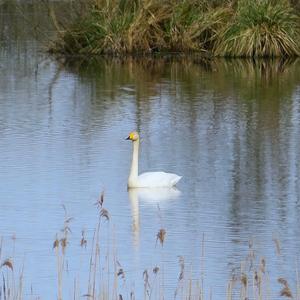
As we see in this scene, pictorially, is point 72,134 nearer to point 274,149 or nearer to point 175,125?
point 175,125

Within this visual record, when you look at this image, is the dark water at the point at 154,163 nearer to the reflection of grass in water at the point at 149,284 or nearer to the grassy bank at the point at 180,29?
Result: the reflection of grass in water at the point at 149,284

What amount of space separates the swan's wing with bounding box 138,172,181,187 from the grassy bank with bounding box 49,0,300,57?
1303 centimetres

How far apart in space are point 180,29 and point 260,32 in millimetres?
1860

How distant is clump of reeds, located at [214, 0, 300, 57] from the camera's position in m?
25.6

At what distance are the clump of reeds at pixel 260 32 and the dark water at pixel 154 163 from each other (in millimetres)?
751

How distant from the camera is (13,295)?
7.54 m

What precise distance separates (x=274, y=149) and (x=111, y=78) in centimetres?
798

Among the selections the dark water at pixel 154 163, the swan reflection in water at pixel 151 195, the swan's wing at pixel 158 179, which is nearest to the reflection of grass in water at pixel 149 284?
the dark water at pixel 154 163

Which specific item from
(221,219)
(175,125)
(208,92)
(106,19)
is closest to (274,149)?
(175,125)

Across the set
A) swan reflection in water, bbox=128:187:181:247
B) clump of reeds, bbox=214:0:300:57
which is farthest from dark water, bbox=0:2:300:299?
clump of reeds, bbox=214:0:300:57

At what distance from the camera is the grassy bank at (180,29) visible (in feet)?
84.2

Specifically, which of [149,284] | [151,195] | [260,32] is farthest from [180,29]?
[149,284]

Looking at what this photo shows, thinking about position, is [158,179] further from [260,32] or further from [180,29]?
[180,29]

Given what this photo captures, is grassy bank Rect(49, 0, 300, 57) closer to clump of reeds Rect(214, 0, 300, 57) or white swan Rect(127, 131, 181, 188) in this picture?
clump of reeds Rect(214, 0, 300, 57)
